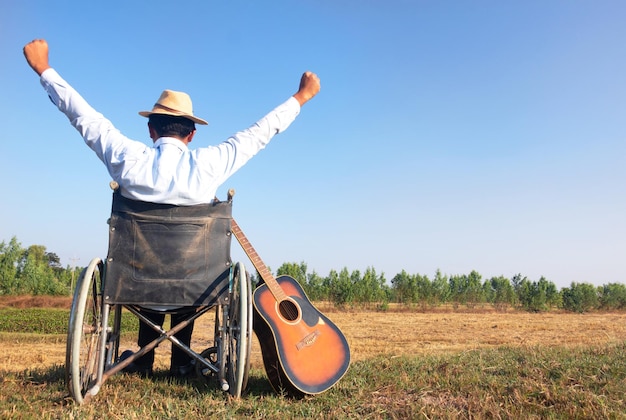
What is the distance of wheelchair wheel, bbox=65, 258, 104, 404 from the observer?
7.75 feet

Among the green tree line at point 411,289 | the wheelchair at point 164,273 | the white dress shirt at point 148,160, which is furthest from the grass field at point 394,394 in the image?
the green tree line at point 411,289

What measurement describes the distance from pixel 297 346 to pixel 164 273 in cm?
98

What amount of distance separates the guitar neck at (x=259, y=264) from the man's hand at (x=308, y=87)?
39.6 inches

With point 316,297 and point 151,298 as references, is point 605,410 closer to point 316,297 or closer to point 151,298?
point 151,298

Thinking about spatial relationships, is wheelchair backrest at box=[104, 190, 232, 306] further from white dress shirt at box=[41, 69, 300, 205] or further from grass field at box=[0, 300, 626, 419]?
grass field at box=[0, 300, 626, 419]

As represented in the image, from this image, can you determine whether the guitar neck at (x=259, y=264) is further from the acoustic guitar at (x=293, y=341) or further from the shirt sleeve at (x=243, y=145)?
the shirt sleeve at (x=243, y=145)

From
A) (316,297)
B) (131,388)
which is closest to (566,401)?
(131,388)

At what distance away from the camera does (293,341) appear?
3.04m

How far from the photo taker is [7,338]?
1352 cm

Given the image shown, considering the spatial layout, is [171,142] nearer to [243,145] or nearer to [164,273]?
[243,145]

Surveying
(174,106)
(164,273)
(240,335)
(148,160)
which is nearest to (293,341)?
(240,335)

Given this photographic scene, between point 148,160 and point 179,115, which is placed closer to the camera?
point 148,160

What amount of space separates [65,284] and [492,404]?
42.3 meters

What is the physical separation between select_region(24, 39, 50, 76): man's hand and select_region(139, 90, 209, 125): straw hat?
0.63 metres
